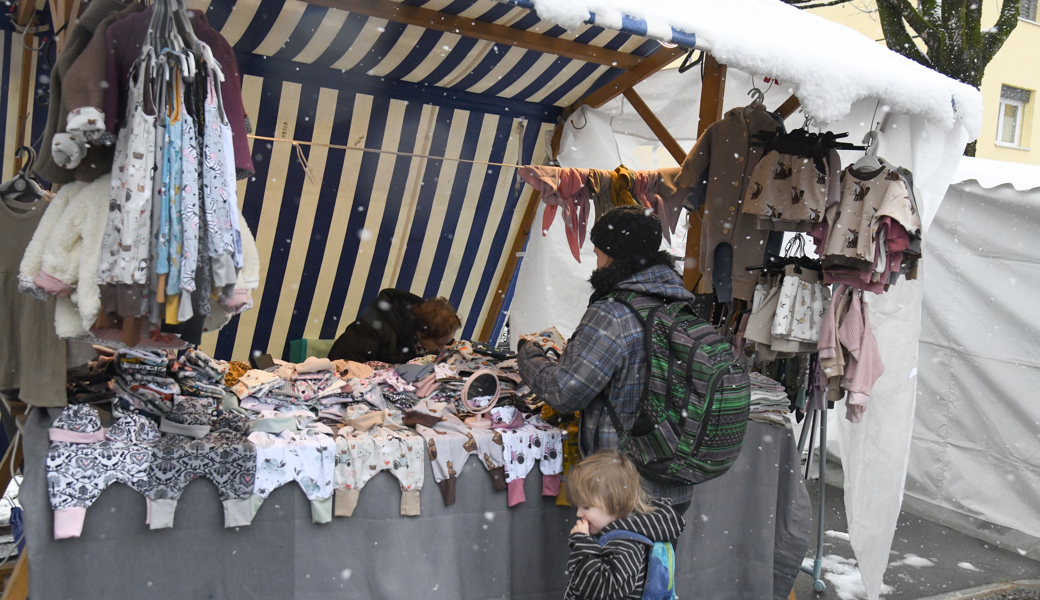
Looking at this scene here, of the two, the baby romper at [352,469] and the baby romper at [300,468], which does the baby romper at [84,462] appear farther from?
the baby romper at [352,469]

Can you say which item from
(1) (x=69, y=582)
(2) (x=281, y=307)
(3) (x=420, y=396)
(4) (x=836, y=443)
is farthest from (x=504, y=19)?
(4) (x=836, y=443)

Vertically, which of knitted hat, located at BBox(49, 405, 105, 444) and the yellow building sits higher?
the yellow building

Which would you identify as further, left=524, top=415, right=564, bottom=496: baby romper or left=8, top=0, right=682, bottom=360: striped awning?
left=8, top=0, right=682, bottom=360: striped awning

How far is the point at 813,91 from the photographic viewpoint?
3.07 meters

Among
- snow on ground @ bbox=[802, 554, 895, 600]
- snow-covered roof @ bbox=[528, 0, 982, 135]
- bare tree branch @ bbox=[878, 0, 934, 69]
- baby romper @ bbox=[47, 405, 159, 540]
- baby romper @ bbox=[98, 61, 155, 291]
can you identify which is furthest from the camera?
bare tree branch @ bbox=[878, 0, 934, 69]

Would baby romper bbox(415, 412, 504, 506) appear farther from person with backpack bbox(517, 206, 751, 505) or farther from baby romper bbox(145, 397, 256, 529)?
baby romper bbox(145, 397, 256, 529)

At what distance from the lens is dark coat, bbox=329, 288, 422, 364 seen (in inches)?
185

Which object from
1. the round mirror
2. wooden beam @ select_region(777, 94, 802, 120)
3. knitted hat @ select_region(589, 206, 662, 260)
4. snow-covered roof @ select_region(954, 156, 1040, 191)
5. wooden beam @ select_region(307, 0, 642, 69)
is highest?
wooden beam @ select_region(307, 0, 642, 69)

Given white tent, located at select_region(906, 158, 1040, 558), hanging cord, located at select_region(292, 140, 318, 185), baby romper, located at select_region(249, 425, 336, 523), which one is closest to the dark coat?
hanging cord, located at select_region(292, 140, 318, 185)

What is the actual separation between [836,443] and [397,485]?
4.90m

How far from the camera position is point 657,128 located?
4.56m

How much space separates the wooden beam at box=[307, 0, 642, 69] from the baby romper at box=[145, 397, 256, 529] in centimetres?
227

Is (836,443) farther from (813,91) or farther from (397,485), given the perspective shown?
(397,485)

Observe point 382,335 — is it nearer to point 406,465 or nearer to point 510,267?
point 510,267
